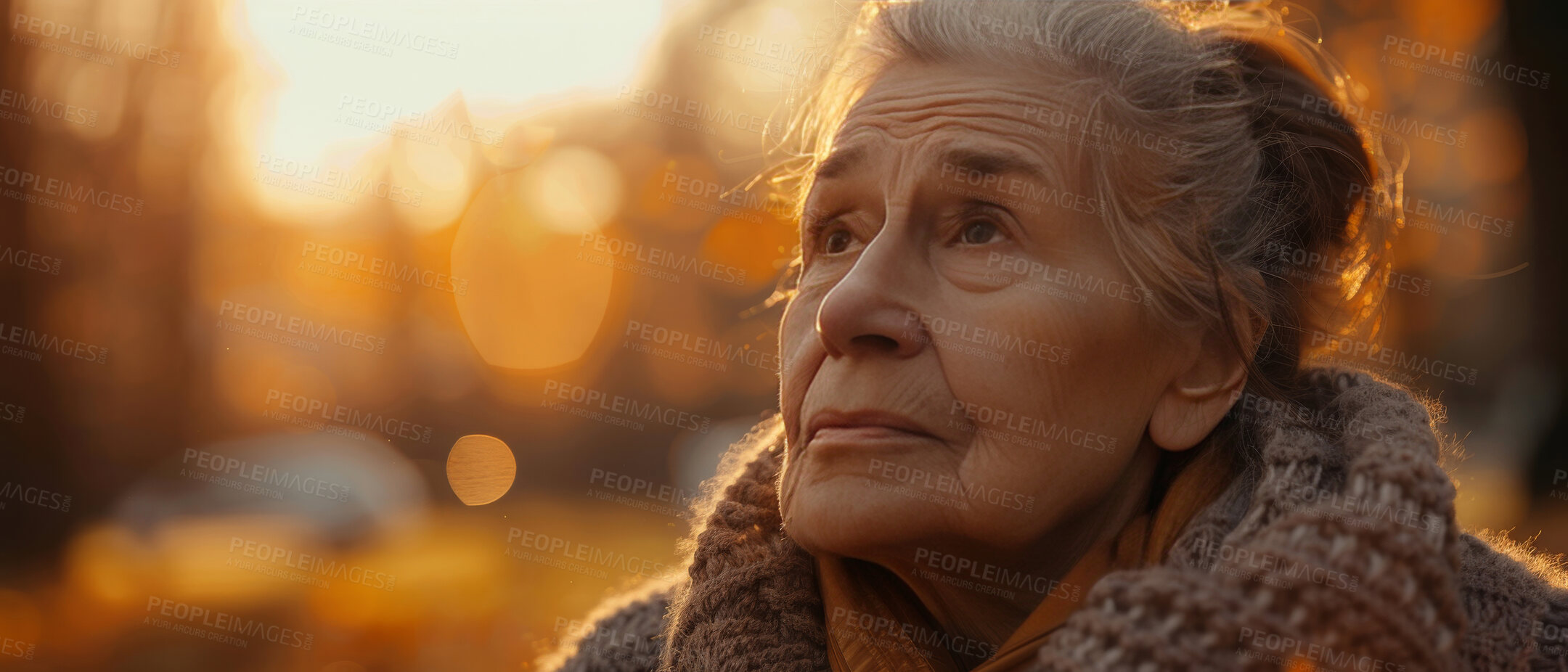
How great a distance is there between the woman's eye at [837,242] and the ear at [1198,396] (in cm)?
78

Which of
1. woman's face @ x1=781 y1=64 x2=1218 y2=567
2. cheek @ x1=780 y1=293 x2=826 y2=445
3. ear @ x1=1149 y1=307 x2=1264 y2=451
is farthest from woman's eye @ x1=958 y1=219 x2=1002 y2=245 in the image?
ear @ x1=1149 y1=307 x2=1264 y2=451

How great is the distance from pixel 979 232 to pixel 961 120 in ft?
0.79

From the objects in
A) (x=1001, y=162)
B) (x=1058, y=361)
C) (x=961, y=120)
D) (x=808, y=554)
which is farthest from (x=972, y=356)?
(x=808, y=554)

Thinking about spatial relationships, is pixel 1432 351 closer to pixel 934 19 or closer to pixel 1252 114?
pixel 1252 114

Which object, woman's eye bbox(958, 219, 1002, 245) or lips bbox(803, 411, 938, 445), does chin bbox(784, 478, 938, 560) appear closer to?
lips bbox(803, 411, 938, 445)

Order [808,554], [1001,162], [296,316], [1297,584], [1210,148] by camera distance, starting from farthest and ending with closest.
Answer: [296,316]
[808,554]
[1210,148]
[1001,162]
[1297,584]

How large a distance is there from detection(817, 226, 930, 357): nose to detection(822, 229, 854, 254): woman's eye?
0.78 ft

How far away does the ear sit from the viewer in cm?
201

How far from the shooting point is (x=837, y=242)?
2279 millimetres

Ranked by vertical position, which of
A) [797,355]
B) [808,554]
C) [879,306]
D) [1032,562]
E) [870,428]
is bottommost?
[808,554]

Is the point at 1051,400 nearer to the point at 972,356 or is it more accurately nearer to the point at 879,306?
the point at 972,356

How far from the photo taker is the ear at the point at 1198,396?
2.01m

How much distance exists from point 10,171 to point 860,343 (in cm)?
622

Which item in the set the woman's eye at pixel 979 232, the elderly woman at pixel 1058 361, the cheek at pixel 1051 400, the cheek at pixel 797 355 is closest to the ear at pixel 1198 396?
the elderly woman at pixel 1058 361
